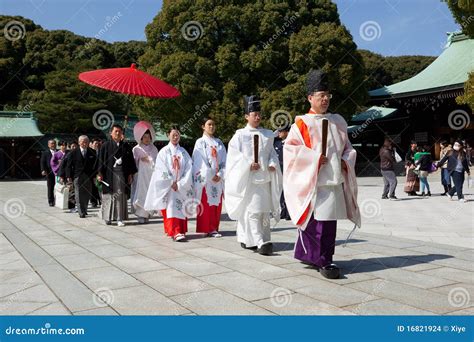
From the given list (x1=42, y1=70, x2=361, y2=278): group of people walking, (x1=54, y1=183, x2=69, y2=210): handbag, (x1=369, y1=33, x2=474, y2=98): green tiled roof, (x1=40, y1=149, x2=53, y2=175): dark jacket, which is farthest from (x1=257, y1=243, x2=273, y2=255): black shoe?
(x1=369, y1=33, x2=474, y2=98): green tiled roof

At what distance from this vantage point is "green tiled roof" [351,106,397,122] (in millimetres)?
27766

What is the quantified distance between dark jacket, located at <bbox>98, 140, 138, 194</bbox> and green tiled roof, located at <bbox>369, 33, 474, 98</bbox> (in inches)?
759

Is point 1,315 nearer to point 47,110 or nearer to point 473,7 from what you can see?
point 473,7

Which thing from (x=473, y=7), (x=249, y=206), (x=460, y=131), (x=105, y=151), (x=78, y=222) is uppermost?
(x=473, y=7)

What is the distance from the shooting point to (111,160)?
356 inches

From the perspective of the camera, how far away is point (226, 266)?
205 inches

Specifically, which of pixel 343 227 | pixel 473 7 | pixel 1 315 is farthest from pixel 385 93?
pixel 1 315

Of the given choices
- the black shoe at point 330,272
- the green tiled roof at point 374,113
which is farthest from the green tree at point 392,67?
the black shoe at point 330,272

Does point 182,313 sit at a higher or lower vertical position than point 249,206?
lower

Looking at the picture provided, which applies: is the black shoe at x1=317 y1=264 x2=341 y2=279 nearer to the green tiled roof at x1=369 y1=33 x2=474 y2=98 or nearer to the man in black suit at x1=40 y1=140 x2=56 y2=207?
the man in black suit at x1=40 y1=140 x2=56 y2=207

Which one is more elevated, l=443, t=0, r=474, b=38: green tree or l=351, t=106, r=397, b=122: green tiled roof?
l=443, t=0, r=474, b=38: green tree

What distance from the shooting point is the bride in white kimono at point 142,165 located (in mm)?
9289

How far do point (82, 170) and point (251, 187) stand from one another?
5.54m

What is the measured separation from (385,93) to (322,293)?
2474 centimetres
